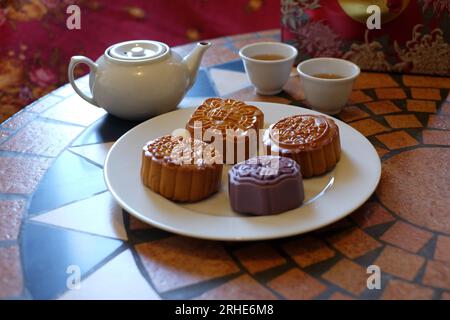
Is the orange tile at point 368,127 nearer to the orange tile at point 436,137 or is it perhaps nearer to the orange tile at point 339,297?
the orange tile at point 436,137

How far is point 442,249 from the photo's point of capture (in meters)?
0.83

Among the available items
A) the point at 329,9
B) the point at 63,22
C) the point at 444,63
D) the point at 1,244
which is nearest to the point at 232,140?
the point at 1,244

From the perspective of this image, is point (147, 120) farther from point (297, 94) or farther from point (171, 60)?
point (297, 94)

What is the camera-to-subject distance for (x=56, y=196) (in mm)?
969

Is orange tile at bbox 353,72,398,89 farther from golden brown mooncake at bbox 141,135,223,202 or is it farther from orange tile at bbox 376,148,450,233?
golden brown mooncake at bbox 141,135,223,202

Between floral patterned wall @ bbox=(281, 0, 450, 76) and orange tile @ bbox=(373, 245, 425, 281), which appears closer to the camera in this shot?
orange tile @ bbox=(373, 245, 425, 281)

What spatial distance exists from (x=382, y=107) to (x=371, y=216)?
0.46m

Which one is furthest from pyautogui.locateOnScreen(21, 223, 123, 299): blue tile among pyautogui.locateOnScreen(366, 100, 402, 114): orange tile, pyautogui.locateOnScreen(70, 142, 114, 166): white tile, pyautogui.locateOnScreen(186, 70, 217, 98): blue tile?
pyautogui.locateOnScreen(366, 100, 402, 114): orange tile

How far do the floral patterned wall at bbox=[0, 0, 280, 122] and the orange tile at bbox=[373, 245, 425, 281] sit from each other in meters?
1.63

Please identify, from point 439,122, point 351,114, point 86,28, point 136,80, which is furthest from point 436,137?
point 86,28

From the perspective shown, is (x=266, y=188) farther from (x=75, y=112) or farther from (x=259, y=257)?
(x=75, y=112)

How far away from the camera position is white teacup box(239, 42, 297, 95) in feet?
4.34

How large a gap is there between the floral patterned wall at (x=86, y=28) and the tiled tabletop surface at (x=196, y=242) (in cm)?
95

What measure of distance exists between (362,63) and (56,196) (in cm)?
91
